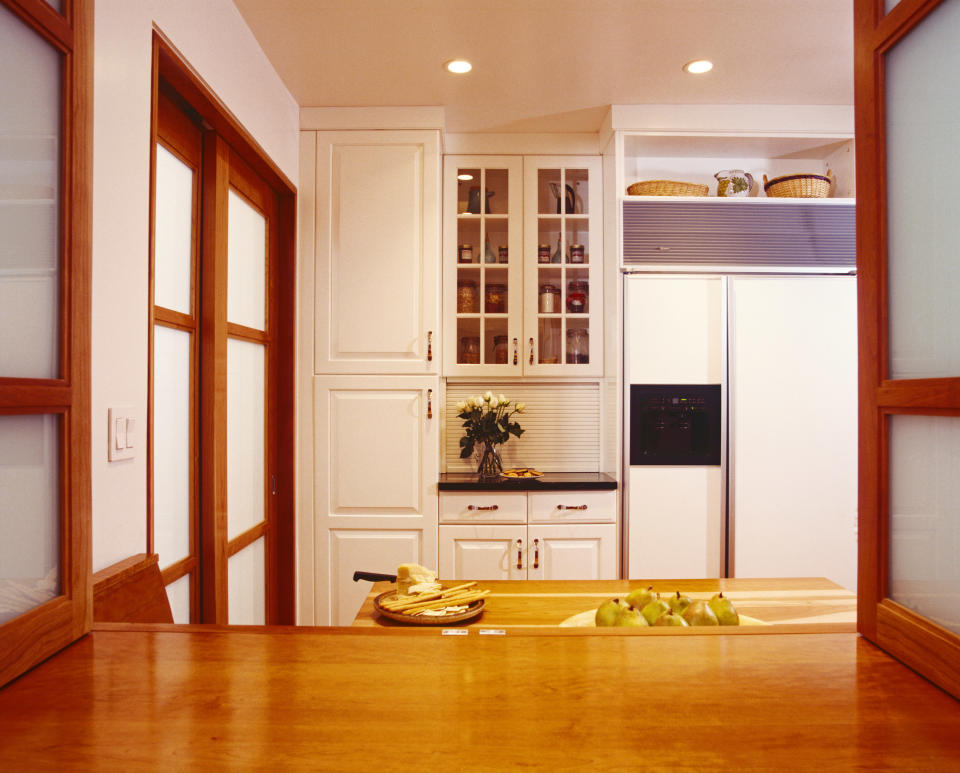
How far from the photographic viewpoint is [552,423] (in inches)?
138

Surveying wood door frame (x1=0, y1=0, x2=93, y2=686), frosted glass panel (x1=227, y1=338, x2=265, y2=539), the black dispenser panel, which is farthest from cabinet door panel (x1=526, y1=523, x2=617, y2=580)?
wood door frame (x1=0, y1=0, x2=93, y2=686)

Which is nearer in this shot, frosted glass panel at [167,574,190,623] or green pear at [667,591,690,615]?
green pear at [667,591,690,615]

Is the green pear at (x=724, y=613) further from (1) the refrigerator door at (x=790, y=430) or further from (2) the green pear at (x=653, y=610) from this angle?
(1) the refrigerator door at (x=790, y=430)

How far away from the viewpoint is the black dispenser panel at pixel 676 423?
295 cm

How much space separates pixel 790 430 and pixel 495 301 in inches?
60.2

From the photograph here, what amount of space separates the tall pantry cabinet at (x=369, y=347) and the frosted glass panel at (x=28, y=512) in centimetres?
219

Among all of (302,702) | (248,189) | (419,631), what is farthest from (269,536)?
(302,702)

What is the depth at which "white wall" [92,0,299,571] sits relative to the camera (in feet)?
4.39

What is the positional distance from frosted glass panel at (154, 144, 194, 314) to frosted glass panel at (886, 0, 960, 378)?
1.70m

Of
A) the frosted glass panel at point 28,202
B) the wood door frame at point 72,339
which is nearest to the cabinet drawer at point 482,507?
the wood door frame at point 72,339

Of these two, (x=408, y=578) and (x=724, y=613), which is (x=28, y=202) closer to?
(x=408, y=578)

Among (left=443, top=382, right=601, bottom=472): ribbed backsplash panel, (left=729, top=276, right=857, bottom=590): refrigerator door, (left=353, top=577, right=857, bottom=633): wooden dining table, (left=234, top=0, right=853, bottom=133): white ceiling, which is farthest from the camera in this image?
(left=443, top=382, right=601, bottom=472): ribbed backsplash panel

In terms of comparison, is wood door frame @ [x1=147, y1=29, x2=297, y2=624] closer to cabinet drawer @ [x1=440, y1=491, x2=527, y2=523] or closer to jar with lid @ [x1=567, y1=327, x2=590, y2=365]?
cabinet drawer @ [x1=440, y1=491, x2=527, y2=523]

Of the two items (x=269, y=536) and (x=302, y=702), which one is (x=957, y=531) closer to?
(x=302, y=702)
